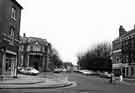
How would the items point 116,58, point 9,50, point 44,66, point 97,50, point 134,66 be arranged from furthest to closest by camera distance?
point 97,50 < point 44,66 < point 116,58 < point 134,66 < point 9,50

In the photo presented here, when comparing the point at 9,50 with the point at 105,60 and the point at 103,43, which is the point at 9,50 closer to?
the point at 105,60

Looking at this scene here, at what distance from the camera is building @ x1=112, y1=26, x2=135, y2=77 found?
4951 centimetres

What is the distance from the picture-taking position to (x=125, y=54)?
52.7 metres

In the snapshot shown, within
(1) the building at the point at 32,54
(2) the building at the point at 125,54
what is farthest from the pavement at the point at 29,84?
(1) the building at the point at 32,54

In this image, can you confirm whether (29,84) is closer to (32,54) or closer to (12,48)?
(12,48)

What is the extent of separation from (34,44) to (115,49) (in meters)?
30.2

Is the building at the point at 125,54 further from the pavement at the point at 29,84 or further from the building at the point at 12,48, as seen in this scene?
the building at the point at 12,48

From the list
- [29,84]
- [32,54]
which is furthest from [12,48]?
[32,54]

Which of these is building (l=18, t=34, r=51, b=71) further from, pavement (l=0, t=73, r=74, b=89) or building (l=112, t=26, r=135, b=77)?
pavement (l=0, t=73, r=74, b=89)

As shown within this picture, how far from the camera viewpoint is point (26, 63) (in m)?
72.8

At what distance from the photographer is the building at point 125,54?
49513 mm

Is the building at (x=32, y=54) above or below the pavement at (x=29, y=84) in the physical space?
above

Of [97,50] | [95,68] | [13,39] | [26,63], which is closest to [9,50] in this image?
[13,39]

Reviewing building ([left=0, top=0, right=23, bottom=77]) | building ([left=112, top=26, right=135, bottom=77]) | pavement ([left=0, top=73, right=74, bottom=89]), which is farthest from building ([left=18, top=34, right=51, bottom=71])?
pavement ([left=0, top=73, right=74, bottom=89])
